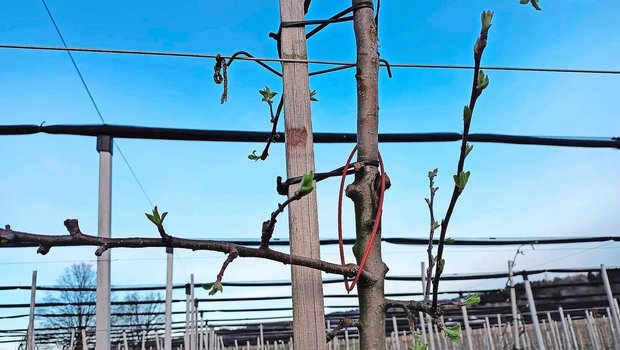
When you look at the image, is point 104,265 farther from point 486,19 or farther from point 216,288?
point 486,19

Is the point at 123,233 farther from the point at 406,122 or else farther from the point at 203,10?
the point at 406,122

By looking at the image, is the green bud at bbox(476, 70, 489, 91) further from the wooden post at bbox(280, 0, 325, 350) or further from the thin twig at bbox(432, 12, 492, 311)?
the wooden post at bbox(280, 0, 325, 350)

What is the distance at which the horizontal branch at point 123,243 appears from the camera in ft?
1.50

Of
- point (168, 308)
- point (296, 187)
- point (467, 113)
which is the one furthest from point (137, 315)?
point (467, 113)

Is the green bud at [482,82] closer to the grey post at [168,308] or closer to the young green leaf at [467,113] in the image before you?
the young green leaf at [467,113]

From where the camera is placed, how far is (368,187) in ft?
2.08

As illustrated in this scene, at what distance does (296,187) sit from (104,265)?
4.56 ft

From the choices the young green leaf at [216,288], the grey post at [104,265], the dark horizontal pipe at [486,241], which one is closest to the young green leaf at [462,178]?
the young green leaf at [216,288]

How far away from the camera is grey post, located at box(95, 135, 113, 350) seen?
1.80 m

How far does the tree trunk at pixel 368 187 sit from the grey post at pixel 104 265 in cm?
131

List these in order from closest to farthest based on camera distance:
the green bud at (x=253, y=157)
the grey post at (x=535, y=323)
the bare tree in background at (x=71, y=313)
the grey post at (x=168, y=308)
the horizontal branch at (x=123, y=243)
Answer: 1. the horizontal branch at (x=123, y=243)
2. the green bud at (x=253, y=157)
3. the grey post at (x=168, y=308)
4. the grey post at (x=535, y=323)
5. the bare tree in background at (x=71, y=313)

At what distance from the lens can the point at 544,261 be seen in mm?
6223

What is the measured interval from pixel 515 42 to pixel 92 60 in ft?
7.09

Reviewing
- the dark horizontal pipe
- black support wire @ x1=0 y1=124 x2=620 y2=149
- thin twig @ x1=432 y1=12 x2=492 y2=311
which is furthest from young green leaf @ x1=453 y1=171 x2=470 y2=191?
the dark horizontal pipe
